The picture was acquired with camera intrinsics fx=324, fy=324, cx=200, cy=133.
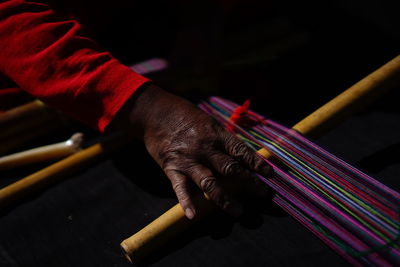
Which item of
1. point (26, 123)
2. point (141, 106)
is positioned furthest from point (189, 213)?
point (26, 123)

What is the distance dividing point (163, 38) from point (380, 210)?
1.47m

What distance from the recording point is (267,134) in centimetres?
110

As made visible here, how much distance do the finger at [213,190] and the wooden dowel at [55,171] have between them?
1.69ft

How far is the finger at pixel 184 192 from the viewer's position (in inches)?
33.1

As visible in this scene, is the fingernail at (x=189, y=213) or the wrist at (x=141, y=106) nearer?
the fingernail at (x=189, y=213)

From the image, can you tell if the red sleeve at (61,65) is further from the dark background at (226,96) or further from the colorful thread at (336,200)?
the colorful thread at (336,200)

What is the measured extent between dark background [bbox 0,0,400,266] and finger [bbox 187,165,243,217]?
0.13 meters

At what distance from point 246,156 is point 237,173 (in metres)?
0.06

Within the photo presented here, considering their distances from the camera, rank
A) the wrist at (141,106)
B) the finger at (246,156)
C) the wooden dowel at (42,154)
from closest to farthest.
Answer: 1. the finger at (246,156)
2. the wrist at (141,106)
3. the wooden dowel at (42,154)

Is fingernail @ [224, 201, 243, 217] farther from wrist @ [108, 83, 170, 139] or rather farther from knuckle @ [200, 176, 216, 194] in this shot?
wrist @ [108, 83, 170, 139]

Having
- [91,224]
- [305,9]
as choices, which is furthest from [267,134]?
[305,9]

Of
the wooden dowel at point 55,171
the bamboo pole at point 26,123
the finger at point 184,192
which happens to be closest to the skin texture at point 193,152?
the finger at point 184,192

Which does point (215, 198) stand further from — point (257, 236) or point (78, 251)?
point (78, 251)

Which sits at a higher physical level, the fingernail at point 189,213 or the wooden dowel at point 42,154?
the fingernail at point 189,213
